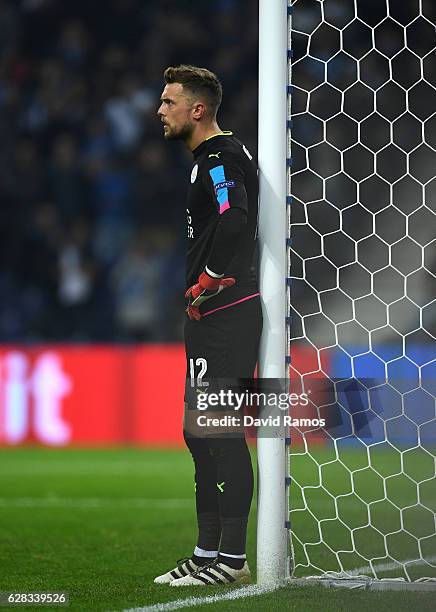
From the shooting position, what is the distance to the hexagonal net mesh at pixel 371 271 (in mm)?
6656

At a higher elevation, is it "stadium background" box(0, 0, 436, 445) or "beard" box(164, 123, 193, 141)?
"stadium background" box(0, 0, 436, 445)

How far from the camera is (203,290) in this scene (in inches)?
164

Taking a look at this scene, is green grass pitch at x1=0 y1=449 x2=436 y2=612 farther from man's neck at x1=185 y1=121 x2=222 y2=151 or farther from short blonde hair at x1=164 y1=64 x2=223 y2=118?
short blonde hair at x1=164 y1=64 x2=223 y2=118

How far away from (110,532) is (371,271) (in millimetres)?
5319

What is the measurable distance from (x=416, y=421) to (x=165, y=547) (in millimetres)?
3457

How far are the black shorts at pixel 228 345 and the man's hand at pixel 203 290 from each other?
0.06 m

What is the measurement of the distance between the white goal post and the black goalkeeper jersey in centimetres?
5

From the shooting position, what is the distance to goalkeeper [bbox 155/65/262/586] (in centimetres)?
415

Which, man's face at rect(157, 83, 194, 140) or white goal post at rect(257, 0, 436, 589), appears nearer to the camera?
white goal post at rect(257, 0, 436, 589)

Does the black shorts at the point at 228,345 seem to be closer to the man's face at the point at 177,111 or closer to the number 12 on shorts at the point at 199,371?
the number 12 on shorts at the point at 199,371

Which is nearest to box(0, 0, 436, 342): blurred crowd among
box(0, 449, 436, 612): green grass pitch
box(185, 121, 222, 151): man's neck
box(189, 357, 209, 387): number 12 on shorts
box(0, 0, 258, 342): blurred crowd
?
box(0, 0, 258, 342): blurred crowd

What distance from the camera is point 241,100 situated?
1293 centimetres

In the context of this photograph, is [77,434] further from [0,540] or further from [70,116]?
[0,540]

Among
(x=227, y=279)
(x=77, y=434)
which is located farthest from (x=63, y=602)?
(x=77, y=434)
